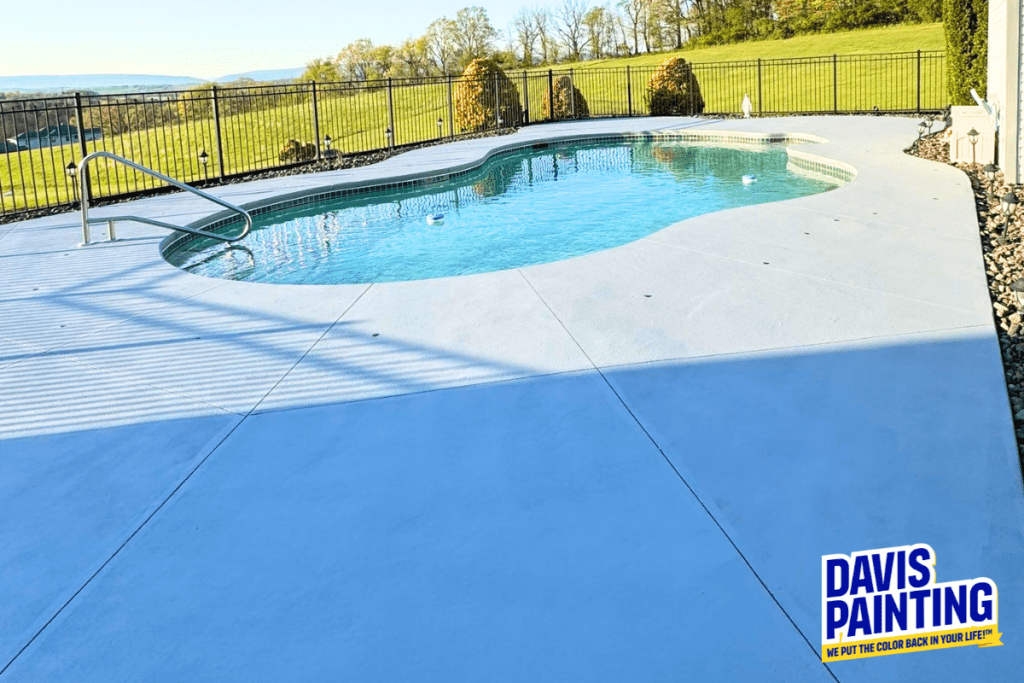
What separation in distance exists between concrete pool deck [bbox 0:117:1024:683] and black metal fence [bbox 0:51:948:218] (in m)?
6.50

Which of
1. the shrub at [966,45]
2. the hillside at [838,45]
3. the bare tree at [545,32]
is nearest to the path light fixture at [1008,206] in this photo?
the shrub at [966,45]

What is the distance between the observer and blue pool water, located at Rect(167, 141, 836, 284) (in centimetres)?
712

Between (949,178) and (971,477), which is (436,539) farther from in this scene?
(949,178)

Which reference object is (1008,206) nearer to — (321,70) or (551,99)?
(551,99)

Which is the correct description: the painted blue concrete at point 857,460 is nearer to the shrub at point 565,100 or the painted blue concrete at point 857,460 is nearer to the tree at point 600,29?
the shrub at point 565,100

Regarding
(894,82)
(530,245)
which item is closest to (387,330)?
(530,245)

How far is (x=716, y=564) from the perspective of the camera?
2352 millimetres

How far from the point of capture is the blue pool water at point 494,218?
712 centimetres

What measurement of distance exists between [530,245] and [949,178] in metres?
4.54

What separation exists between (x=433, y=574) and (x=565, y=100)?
60.5ft

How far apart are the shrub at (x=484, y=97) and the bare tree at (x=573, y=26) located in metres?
29.3

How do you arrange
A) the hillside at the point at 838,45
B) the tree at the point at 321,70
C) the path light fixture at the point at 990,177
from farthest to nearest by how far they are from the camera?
the tree at the point at 321,70 < the hillside at the point at 838,45 < the path light fixture at the point at 990,177

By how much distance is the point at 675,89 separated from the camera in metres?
19.2

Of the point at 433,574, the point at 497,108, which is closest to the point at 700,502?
the point at 433,574
